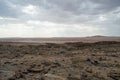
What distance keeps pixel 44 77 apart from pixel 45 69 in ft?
8.32

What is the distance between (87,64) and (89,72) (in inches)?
109

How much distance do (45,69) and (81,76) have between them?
3010 mm

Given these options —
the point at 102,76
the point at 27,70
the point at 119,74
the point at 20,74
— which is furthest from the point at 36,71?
the point at 119,74

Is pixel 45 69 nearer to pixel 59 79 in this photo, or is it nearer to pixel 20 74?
pixel 20 74

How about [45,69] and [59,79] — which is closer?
[59,79]

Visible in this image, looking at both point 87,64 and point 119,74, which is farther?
point 87,64

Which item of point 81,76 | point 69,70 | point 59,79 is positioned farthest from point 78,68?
point 59,79

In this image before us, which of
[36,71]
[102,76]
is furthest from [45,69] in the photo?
[102,76]

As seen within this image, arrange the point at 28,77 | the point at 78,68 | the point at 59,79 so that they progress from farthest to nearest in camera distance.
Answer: the point at 78,68, the point at 28,77, the point at 59,79

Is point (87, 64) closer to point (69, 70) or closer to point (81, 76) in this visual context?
point (69, 70)

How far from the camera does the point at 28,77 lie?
11766 millimetres

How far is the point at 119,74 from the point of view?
1250cm

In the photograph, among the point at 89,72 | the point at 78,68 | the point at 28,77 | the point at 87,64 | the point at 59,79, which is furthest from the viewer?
the point at 87,64

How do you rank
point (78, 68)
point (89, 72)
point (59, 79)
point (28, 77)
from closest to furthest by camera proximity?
point (59, 79) → point (28, 77) → point (89, 72) → point (78, 68)
